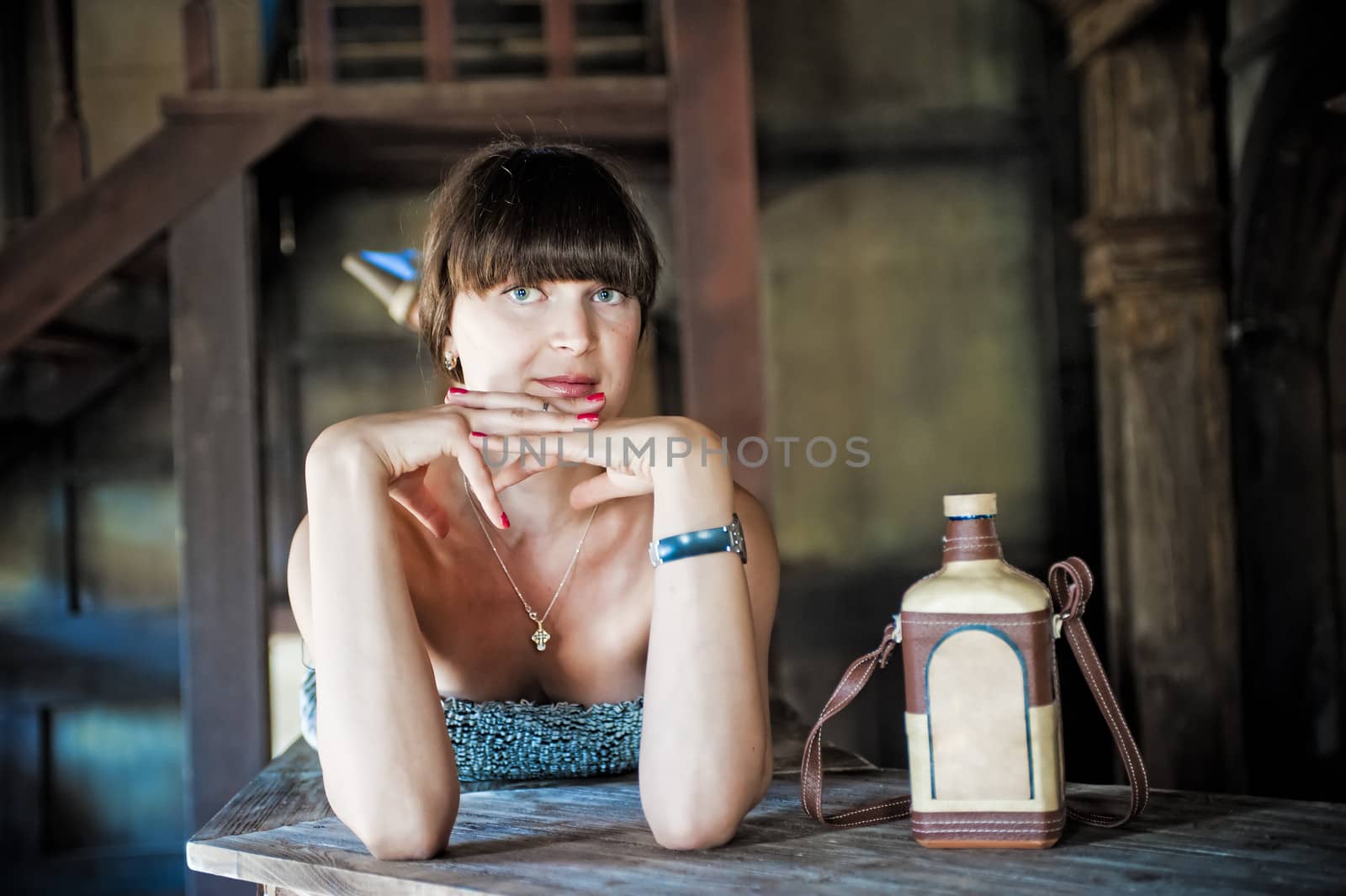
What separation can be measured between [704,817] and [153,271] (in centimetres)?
351

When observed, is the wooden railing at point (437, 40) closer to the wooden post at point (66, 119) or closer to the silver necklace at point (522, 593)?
the wooden post at point (66, 119)

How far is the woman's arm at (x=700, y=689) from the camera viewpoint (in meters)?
1.29

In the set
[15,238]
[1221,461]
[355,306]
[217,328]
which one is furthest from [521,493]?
[355,306]

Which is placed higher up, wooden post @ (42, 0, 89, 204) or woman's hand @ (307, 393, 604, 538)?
wooden post @ (42, 0, 89, 204)

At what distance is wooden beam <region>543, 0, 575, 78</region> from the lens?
11.1 feet

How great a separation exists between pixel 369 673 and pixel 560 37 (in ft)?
8.28

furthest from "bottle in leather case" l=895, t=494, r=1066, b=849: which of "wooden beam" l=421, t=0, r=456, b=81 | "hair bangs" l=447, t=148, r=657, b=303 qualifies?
"wooden beam" l=421, t=0, r=456, b=81

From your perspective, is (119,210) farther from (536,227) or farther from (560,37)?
(536,227)

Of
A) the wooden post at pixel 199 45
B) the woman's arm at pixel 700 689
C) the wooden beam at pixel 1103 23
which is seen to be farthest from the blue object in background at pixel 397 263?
the wooden beam at pixel 1103 23

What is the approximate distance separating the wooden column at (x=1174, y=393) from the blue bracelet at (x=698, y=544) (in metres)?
2.73

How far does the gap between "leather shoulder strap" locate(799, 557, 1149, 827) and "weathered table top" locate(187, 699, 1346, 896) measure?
0.02m

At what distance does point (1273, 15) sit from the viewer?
132 inches

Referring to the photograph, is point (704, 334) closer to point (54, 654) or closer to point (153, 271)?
point (153, 271)

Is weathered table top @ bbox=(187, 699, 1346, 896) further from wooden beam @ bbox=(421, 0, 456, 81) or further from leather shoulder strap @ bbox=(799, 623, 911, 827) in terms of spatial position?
wooden beam @ bbox=(421, 0, 456, 81)
